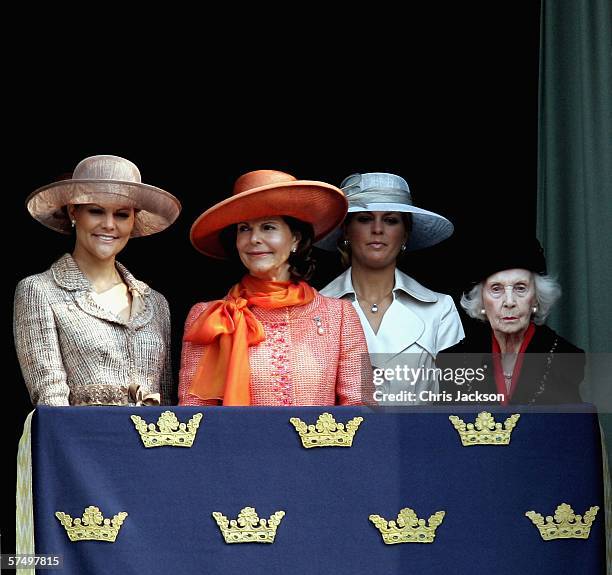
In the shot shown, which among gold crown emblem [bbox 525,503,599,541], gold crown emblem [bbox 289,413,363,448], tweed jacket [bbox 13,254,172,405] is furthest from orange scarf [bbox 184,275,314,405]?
gold crown emblem [bbox 525,503,599,541]

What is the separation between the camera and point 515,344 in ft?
16.5

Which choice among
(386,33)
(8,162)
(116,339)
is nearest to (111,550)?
(116,339)

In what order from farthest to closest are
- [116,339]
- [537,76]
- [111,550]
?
[537,76], [116,339], [111,550]

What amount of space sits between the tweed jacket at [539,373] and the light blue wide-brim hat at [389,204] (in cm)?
81

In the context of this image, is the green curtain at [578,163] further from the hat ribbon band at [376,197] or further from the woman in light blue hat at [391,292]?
the hat ribbon band at [376,197]

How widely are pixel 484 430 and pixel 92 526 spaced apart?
121 centimetres

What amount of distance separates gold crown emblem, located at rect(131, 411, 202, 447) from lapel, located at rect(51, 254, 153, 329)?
0.58 m

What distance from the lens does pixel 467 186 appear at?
22.5 feet

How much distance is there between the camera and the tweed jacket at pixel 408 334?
534cm

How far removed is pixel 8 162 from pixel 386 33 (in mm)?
1819

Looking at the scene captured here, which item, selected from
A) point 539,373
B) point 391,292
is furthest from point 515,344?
point 391,292

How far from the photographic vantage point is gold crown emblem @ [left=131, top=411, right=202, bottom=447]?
453 cm

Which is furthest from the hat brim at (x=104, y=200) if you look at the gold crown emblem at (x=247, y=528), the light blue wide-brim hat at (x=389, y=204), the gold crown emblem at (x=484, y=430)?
the gold crown emblem at (x=484, y=430)

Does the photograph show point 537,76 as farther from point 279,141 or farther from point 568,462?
point 568,462
